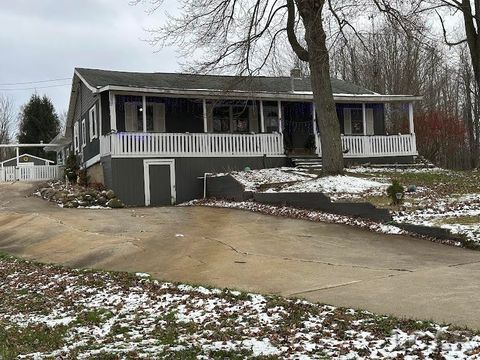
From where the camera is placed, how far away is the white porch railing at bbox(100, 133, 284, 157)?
2044 cm

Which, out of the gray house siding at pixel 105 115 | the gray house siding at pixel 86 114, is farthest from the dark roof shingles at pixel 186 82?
the gray house siding at pixel 86 114

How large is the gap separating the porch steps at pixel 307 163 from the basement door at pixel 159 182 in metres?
5.25

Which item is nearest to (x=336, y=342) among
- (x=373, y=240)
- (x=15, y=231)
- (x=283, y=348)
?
(x=283, y=348)

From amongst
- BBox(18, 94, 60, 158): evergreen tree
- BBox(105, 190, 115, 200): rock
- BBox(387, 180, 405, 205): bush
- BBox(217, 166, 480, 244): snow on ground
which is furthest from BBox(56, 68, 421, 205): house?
BBox(18, 94, 60, 158): evergreen tree

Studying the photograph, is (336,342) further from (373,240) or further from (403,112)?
(403,112)

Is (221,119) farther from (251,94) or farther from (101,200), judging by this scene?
(101,200)

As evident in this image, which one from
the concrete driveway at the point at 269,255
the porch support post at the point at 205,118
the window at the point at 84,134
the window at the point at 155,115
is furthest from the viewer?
the window at the point at 84,134

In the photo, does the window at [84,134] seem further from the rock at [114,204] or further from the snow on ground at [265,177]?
the snow on ground at [265,177]

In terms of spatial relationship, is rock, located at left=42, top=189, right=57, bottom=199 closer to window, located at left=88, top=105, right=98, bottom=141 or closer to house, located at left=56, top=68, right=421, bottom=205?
house, located at left=56, top=68, right=421, bottom=205

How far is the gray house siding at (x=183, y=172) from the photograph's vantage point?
20.4 m

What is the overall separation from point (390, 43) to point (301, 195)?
29.7 m

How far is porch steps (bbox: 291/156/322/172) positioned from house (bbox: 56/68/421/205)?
17.6 inches

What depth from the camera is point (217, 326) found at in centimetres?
583

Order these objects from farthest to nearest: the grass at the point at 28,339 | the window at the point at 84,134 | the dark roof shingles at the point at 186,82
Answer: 1. the window at the point at 84,134
2. the dark roof shingles at the point at 186,82
3. the grass at the point at 28,339
